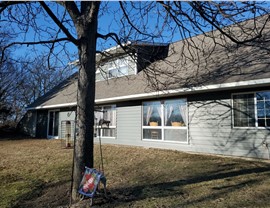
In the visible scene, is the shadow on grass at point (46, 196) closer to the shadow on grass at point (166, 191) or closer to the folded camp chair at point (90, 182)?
the folded camp chair at point (90, 182)

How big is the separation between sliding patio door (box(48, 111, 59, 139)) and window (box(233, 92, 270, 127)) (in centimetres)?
1395

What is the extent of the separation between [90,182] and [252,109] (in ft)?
21.0

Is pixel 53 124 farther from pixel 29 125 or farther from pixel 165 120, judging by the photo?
pixel 165 120

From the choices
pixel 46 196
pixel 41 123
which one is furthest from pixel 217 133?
pixel 41 123

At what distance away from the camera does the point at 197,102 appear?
10.1 m

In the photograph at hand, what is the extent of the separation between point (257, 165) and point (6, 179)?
6.92 meters

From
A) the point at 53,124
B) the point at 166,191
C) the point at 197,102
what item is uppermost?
the point at 197,102

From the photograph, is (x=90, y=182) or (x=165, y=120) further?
(x=165, y=120)

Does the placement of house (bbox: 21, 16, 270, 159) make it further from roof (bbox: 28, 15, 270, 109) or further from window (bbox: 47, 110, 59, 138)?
window (bbox: 47, 110, 59, 138)

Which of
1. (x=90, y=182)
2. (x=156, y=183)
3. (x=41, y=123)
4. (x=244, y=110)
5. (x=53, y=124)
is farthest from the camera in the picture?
(x=41, y=123)

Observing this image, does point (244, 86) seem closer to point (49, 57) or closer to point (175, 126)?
point (175, 126)

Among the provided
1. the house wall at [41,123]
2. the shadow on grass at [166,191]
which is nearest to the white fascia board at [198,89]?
the shadow on grass at [166,191]

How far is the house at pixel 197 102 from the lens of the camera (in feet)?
26.3

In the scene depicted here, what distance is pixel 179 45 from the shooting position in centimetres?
1399
